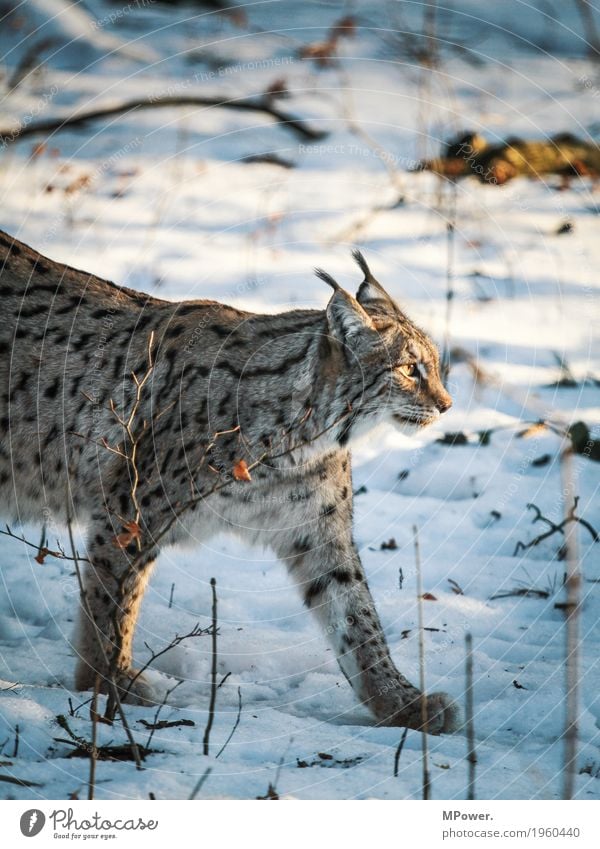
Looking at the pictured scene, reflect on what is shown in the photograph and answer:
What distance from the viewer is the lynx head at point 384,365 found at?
4570 millimetres

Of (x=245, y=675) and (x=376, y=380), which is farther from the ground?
(x=376, y=380)

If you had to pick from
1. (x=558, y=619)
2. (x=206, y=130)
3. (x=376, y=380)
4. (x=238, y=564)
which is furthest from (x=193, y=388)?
(x=558, y=619)

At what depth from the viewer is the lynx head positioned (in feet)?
15.0

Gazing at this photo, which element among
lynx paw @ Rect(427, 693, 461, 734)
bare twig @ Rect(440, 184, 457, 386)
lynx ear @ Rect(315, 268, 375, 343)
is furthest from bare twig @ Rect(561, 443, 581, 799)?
bare twig @ Rect(440, 184, 457, 386)

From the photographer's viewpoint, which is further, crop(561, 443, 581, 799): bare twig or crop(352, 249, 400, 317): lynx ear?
crop(352, 249, 400, 317): lynx ear

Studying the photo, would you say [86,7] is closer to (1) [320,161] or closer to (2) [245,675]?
(1) [320,161]

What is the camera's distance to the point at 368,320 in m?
4.58

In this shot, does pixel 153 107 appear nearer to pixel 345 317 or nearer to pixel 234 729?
pixel 345 317

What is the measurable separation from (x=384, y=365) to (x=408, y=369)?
0.47ft

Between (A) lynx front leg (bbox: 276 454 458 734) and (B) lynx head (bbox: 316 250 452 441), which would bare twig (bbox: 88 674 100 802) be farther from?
(B) lynx head (bbox: 316 250 452 441)

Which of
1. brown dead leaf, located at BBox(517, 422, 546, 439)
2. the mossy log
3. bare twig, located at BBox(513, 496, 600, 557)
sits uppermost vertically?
the mossy log

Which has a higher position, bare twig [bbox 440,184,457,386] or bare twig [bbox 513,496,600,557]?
bare twig [bbox 440,184,457,386]

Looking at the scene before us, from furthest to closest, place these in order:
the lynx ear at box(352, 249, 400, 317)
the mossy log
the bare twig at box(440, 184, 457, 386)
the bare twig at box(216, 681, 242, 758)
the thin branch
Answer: the bare twig at box(440, 184, 457, 386) → the mossy log → the thin branch → the lynx ear at box(352, 249, 400, 317) → the bare twig at box(216, 681, 242, 758)

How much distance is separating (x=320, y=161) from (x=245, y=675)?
298cm
